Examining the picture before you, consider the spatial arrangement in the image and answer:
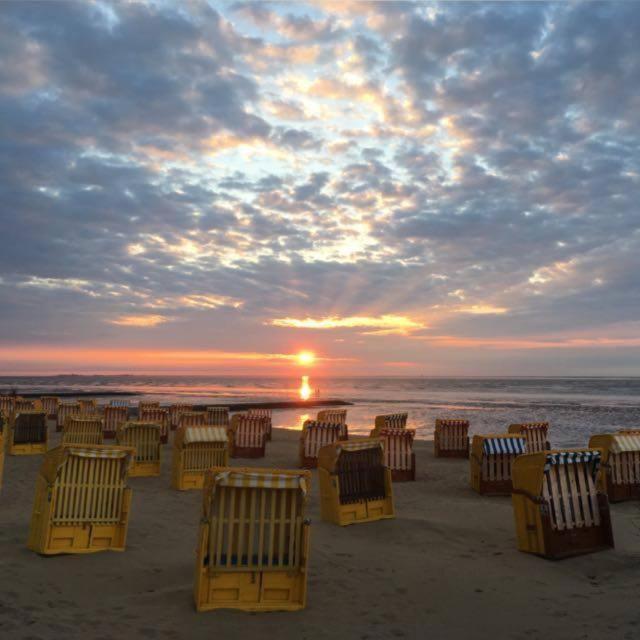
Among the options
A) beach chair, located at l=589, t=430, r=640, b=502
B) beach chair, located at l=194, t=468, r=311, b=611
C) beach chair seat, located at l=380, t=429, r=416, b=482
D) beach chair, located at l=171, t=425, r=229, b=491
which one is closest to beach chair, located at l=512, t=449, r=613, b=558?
beach chair, located at l=194, t=468, r=311, b=611

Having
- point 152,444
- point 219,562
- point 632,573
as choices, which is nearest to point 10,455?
point 152,444

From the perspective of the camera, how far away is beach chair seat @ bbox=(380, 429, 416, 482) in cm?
1681

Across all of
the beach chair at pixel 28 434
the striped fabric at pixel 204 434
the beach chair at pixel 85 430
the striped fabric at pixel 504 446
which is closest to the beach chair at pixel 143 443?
the beach chair at pixel 85 430

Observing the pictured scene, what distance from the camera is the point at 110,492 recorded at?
9.08 m

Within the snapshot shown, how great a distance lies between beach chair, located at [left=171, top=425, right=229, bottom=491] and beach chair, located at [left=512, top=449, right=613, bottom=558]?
7.98 metres

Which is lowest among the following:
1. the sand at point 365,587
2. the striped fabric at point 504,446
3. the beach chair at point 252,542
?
the sand at point 365,587

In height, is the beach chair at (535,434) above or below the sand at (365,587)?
above

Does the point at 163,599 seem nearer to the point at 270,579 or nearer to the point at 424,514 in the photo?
the point at 270,579

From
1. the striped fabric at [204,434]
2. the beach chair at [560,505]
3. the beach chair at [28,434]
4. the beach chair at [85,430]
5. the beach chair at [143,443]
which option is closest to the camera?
the beach chair at [560,505]

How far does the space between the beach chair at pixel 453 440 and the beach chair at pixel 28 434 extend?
14.9m

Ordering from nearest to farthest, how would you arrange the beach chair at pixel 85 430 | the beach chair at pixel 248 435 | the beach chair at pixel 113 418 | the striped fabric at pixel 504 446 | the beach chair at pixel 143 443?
the striped fabric at pixel 504 446, the beach chair at pixel 143 443, the beach chair at pixel 85 430, the beach chair at pixel 248 435, the beach chair at pixel 113 418

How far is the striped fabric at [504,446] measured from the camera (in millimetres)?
14648

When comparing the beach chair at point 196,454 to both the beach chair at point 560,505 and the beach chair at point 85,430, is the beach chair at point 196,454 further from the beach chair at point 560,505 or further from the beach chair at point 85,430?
the beach chair at point 560,505

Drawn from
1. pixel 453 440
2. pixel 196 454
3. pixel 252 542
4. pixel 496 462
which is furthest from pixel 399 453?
pixel 252 542
